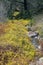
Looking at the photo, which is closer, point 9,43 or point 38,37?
point 9,43

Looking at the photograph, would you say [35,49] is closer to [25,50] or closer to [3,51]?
[25,50]

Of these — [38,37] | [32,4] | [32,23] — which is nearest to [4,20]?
[32,23]

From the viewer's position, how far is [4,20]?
18.1m

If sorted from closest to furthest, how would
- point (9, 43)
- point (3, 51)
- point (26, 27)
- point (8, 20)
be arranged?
point (3, 51) < point (9, 43) < point (26, 27) < point (8, 20)

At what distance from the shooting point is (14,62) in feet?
36.0

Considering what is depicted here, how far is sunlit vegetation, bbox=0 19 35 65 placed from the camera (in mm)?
11258

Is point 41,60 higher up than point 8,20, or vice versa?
point 41,60

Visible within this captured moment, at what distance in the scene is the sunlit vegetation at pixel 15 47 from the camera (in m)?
11.3

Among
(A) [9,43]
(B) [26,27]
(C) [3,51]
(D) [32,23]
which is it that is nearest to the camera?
(C) [3,51]

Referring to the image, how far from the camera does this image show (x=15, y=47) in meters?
12.3

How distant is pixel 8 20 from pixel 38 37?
16.0 ft

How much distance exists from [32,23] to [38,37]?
3399 mm

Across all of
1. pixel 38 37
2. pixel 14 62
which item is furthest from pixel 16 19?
pixel 14 62

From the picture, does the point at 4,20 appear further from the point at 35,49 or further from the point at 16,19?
the point at 35,49
